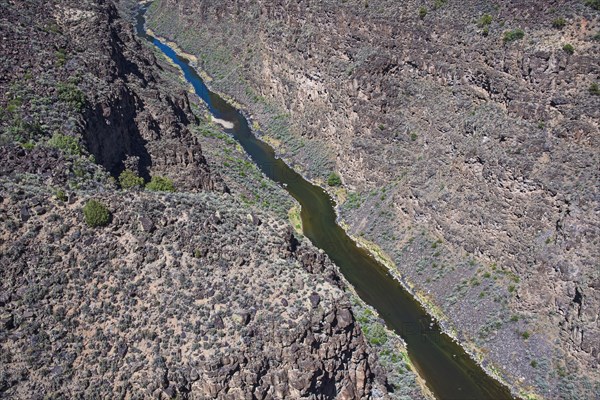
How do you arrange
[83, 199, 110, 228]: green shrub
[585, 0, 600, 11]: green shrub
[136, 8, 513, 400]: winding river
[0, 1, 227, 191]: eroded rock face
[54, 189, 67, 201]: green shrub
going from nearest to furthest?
[83, 199, 110, 228]: green shrub
[54, 189, 67, 201]: green shrub
[136, 8, 513, 400]: winding river
[0, 1, 227, 191]: eroded rock face
[585, 0, 600, 11]: green shrub

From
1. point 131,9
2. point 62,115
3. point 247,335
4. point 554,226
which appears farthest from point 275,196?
point 131,9

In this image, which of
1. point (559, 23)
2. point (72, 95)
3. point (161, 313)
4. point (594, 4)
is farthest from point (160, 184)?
point (594, 4)

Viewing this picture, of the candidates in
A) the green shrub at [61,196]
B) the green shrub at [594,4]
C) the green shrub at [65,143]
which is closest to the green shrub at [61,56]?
the green shrub at [65,143]

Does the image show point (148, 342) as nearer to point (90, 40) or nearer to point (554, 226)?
point (554, 226)

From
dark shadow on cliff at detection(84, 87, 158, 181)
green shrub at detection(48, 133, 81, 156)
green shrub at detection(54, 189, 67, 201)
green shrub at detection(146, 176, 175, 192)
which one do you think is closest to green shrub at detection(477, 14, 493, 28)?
green shrub at detection(146, 176, 175, 192)

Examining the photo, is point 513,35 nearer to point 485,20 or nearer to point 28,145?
point 485,20

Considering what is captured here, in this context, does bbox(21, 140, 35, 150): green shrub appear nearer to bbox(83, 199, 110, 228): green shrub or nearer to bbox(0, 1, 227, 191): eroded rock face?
bbox(0, 1, 227, 191): eroded rock face
